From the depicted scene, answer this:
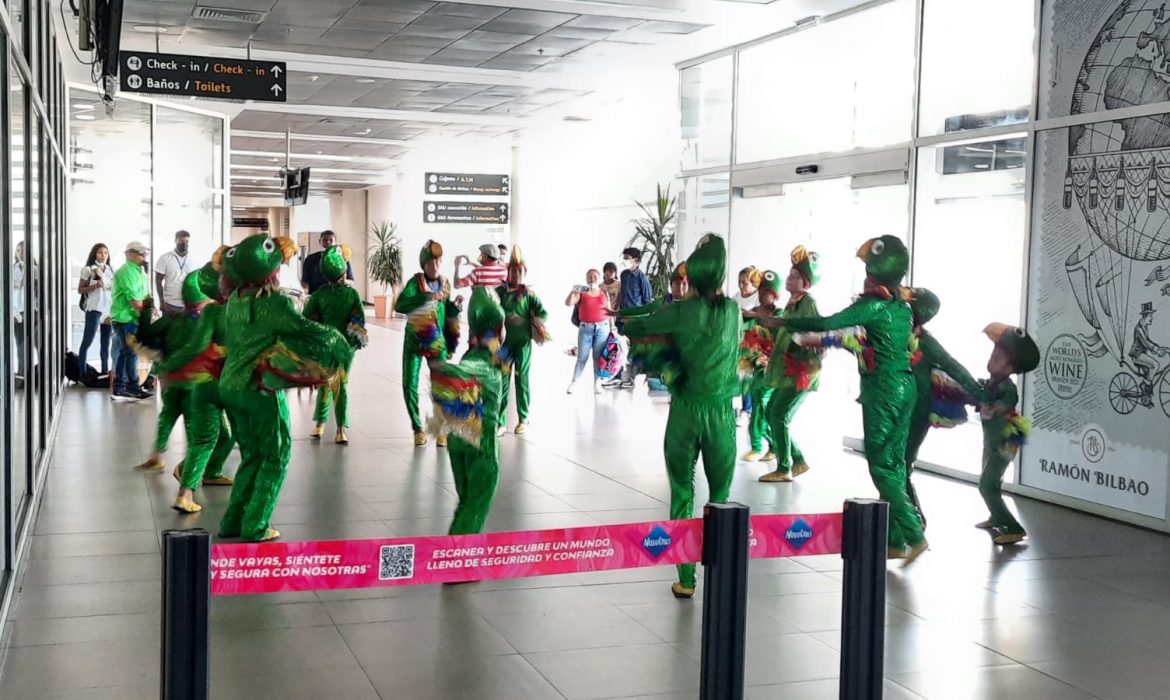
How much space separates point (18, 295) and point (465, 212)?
22451 millimetres

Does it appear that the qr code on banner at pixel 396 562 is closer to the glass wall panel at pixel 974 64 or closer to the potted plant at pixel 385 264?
the glass wall panel at pixel 974 64

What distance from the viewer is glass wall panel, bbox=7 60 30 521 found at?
6.00m

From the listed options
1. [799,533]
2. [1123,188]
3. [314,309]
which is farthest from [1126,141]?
[314,309]

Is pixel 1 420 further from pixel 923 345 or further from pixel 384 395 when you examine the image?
pixel 384 395

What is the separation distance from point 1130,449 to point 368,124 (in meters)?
17.1

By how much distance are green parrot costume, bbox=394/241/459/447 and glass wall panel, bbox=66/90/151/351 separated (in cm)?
806

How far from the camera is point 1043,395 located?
28.6 ft

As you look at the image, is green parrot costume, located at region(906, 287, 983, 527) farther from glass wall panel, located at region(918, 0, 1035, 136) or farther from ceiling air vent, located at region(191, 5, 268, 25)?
ceiling air vent, located at region(191, 5, 268, 25)

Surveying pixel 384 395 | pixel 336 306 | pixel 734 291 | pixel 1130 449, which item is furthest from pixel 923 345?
pixel 384 395

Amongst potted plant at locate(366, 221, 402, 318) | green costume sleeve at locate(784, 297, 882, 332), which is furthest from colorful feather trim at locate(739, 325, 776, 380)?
potted plant at locate(366, 221, 402, 318)

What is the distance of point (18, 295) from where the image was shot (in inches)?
265

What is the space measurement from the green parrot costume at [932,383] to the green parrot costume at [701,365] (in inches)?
73.7

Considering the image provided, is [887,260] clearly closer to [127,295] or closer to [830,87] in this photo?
[830,87]

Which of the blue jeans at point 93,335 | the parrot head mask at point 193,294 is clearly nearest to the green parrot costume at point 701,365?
the parrot head mask at point 193,294
